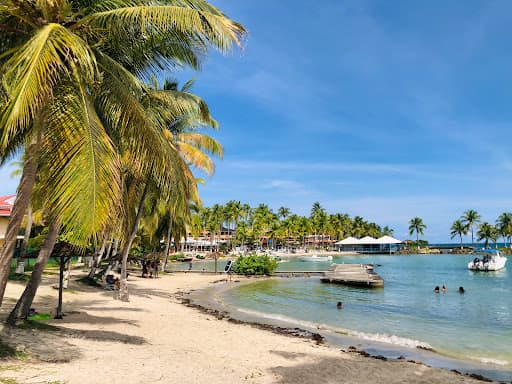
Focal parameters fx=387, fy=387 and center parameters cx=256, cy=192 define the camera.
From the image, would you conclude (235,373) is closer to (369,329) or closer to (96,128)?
(96,128)

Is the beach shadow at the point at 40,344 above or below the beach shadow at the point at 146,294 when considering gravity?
above

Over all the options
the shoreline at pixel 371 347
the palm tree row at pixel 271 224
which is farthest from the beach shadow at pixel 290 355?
the palm tree row at pixel 271 224

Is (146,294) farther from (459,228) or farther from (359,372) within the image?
(459,228)

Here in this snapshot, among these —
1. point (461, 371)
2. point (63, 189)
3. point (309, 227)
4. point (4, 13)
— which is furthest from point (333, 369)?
point (309, 227)

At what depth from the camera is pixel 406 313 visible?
73.4 ft

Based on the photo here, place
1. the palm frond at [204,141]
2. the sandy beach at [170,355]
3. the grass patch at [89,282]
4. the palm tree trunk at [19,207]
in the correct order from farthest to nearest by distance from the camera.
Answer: the grass patch at [89,282], the palm frond at [204,141], the sandy beach at [170,355], the palm tree trunk at [19,207]

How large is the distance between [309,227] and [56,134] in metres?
123

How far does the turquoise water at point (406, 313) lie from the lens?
14797mm

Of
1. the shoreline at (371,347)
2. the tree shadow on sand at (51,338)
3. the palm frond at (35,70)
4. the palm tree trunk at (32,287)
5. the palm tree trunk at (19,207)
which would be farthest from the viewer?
the shoreline at (371,347)

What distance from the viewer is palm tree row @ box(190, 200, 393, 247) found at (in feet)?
375

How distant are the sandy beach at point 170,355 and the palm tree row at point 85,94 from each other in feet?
6.10

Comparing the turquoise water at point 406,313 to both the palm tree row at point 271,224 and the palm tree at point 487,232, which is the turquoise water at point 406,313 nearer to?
the palm tree row at point 271,224

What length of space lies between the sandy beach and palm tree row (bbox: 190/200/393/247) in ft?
279

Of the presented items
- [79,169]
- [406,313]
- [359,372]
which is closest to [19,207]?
[79,169]
